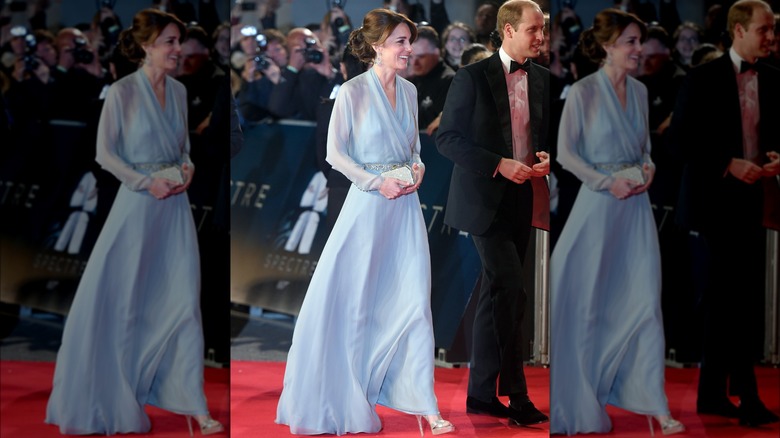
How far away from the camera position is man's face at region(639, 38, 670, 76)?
402cm

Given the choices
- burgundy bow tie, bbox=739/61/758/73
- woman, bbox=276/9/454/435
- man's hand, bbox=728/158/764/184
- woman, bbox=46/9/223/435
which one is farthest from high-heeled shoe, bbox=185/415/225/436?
burgundy bow tie, bbox=739/61/758/73

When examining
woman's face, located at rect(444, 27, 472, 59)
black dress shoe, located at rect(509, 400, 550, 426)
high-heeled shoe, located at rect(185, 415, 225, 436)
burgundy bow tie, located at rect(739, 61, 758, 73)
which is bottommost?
high-heeled shoe, located at rect(185, 415, 225, 436)

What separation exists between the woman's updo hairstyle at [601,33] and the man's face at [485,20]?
396 millimetres

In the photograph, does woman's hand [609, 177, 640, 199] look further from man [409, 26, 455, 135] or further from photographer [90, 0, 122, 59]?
photographer [90, 0, 122, 59]

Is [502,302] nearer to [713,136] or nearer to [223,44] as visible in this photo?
[713,136]

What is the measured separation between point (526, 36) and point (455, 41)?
302 millimetres

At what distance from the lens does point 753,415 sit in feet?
13.3

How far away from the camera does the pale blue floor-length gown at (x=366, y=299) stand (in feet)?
12.5

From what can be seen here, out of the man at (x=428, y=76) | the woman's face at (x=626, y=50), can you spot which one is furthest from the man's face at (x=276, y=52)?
the woman's face at (x=626, y=50)

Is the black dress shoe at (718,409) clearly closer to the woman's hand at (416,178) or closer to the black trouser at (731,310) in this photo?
the black trouser at (731,310)

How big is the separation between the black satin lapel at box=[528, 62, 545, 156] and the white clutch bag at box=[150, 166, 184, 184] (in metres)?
1.48

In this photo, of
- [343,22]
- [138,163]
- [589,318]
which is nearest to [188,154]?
[138,163]

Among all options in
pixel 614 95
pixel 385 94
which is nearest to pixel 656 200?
pixel 614 95

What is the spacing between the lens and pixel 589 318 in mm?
4016
